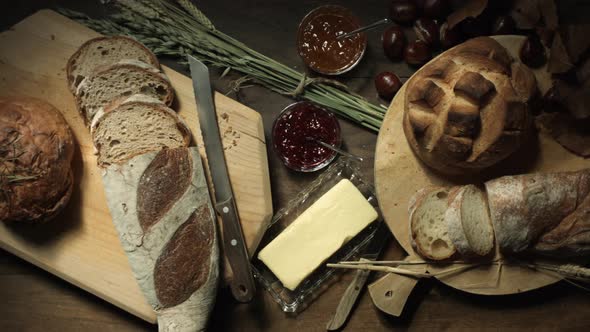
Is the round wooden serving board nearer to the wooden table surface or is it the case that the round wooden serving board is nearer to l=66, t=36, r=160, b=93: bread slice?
the wooden table surface

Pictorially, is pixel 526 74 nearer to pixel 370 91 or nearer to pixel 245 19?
pixel 370 91

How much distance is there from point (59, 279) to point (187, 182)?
1234mm

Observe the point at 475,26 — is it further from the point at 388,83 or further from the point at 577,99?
the point at 577,99

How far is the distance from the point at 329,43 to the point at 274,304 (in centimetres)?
178

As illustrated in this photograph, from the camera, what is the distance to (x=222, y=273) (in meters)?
3.00

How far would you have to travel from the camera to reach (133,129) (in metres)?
2.88

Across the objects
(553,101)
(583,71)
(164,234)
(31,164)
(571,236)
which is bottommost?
(164,234)

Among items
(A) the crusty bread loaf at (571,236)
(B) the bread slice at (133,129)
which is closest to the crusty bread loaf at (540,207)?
(A) the crusty bread loaf at (571,236)

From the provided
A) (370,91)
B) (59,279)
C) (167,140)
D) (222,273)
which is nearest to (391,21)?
(370,91)

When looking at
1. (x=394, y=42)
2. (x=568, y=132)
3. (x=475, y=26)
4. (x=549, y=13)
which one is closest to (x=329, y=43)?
(x=394, y=42)

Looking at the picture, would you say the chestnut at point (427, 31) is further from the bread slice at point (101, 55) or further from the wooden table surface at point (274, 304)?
the bread slice at point (101, 55)

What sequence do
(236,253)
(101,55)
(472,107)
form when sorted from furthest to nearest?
(101,55) < (236,253) < (472,107)

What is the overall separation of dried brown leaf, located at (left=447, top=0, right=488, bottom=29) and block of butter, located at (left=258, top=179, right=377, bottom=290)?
1229 mm

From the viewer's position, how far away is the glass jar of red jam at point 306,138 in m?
3.05
